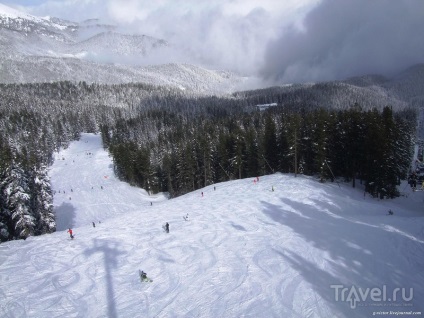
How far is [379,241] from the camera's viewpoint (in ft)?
61.5

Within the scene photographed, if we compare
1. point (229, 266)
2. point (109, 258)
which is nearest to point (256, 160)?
point (229, 266)

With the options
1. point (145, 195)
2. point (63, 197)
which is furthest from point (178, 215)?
point (63, 197)

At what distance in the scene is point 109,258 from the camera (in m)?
17.8

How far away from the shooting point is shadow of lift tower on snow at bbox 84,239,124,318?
12.9m

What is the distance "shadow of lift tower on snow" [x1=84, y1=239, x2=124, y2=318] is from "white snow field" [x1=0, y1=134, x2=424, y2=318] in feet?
0.26

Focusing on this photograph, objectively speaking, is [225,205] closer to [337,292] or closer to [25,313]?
[337,292]

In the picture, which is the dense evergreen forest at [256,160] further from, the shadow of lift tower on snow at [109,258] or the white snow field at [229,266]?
the shadow of lift tower on snow at [109,258]

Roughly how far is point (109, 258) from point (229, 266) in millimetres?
7981

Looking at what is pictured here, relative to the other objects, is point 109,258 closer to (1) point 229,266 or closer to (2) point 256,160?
(1) point 229,266

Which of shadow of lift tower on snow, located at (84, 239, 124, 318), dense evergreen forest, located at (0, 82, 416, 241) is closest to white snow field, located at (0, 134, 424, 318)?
shadow of lift tower on snow, located at (84, 239, 124, 318)

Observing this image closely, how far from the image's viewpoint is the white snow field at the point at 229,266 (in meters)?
12.4

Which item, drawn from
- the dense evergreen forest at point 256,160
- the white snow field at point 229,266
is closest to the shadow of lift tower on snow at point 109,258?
the white snow field at point 229,266

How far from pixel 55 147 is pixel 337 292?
135 m

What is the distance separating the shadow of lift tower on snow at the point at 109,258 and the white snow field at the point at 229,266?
3.1 inches
